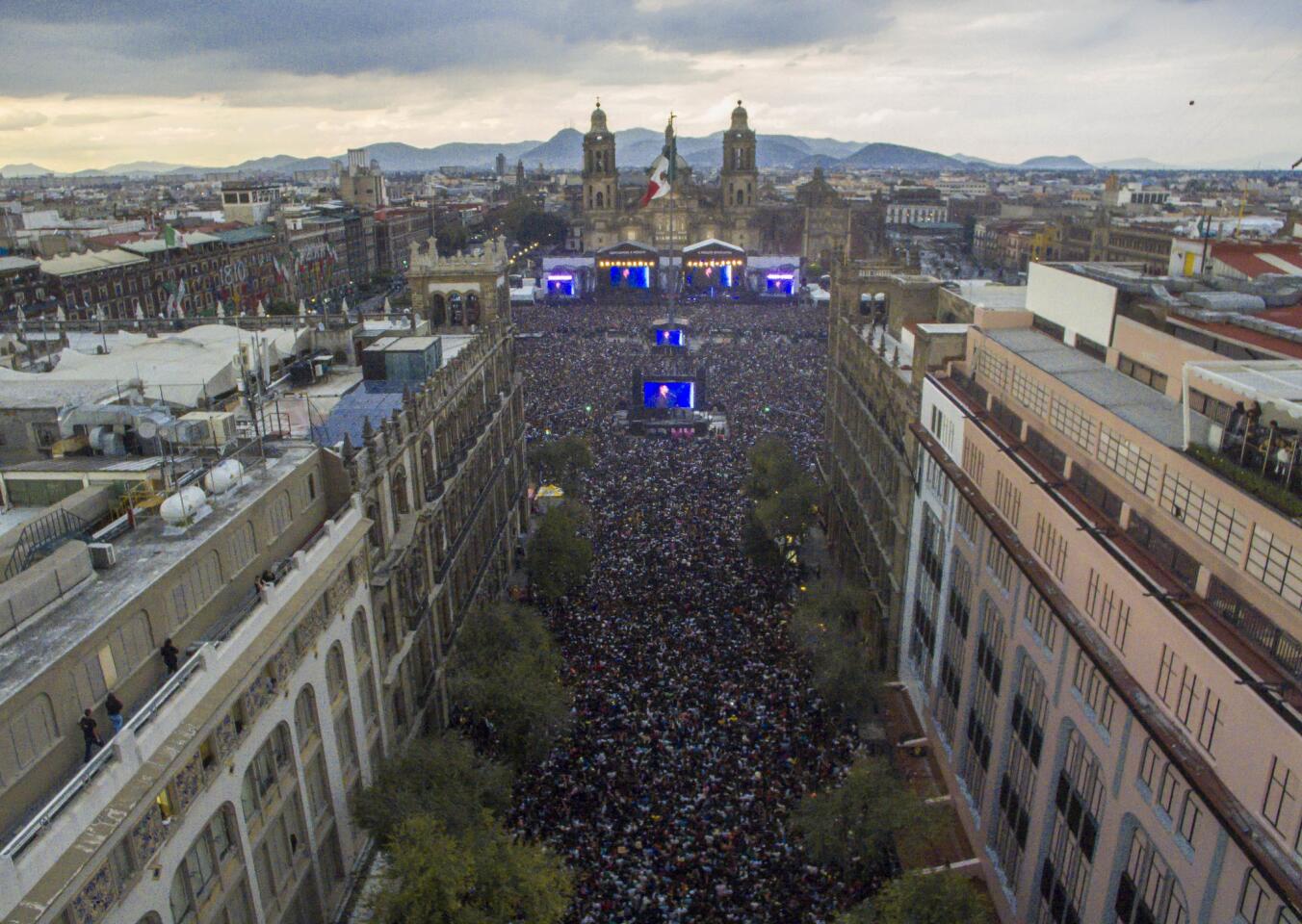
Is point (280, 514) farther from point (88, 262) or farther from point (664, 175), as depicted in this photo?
point (664, 175)

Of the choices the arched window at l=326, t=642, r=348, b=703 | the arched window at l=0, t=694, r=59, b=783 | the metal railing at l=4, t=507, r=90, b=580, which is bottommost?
the arched window at l=326, t=642, r=348, b=703

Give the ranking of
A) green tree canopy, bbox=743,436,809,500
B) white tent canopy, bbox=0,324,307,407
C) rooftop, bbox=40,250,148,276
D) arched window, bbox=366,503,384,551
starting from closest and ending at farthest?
arched window, bbox=366,503,384,551 < white tent canopy, bbox=0,324,307,407 < green tree canopy, bbox=743,436,809,500 < rooftop, bbox=40,250,148,276

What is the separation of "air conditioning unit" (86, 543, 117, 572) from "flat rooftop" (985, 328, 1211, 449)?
21.2 meters

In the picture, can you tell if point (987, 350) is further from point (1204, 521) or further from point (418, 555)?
point (418, 555)

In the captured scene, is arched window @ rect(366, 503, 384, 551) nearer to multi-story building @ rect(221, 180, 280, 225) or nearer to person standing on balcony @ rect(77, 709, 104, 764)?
person standing on balcony @ rect(77, 709, 104, 764)

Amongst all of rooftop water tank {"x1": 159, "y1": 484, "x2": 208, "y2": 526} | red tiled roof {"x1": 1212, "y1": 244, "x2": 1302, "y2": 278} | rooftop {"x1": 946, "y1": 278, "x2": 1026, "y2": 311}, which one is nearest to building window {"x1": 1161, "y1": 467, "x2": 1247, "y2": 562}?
rooftop {"x1": 946, "y1": 278, "x2": 1026, "y2": 311}

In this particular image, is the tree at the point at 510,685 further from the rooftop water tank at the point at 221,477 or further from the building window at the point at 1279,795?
the building window at the point at 1279,795

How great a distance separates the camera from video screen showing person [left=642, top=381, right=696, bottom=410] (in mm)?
67312

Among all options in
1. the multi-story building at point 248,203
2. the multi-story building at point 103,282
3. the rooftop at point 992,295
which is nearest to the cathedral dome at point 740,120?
the multi-story building at point 248,203

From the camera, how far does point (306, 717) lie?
22.0 meters

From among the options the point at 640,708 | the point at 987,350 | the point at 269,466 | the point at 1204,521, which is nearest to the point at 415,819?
the point at 269,466

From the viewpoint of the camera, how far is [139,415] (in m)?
24.6

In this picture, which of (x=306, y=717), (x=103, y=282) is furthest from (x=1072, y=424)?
(x=103, y=282)

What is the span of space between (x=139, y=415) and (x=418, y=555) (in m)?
9.34
